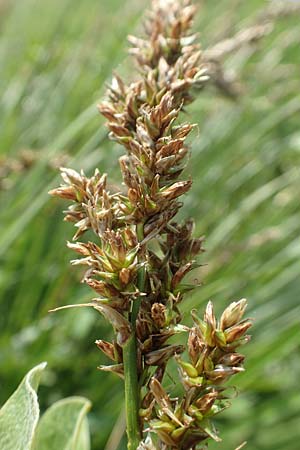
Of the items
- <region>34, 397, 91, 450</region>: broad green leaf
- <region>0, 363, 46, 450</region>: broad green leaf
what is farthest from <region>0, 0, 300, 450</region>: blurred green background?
<region>0, 363, 46, 450</region>: broad green leaf

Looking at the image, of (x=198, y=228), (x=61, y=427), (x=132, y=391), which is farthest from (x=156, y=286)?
(x=198, y=228)

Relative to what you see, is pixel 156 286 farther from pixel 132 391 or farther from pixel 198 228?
pixel 198 228

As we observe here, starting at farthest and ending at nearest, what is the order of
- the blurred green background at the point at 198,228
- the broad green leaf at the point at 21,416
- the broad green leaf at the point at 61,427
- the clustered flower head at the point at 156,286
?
1. the blurred green background at the point at 198,228
2. the broad green leaf at the point at 61,427
3. the broad green leaf at the point at 21,416
4. the clustered flower head at the point at 156,286

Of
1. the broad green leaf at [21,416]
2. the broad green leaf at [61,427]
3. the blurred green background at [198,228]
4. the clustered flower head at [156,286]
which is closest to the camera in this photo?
the clustered flower head at [156,286]

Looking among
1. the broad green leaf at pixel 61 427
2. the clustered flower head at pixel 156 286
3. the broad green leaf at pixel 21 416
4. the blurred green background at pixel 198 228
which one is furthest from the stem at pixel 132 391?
the blurred green background at pixel 198 228

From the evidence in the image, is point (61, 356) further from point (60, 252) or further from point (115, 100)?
point (115, 100)

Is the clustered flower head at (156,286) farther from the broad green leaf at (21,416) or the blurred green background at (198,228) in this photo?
the blurred green background at (198,228)

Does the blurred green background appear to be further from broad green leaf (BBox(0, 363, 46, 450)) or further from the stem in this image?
the stem
